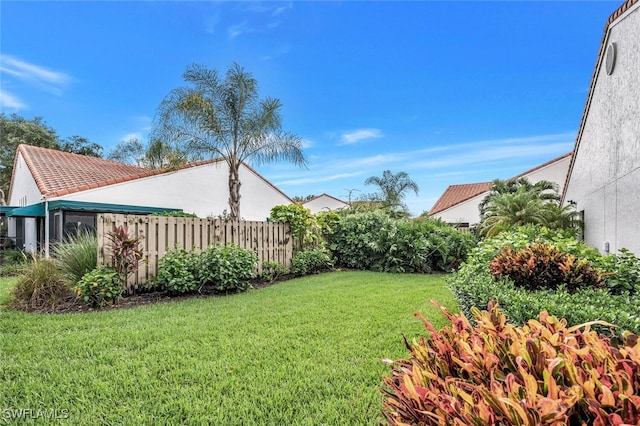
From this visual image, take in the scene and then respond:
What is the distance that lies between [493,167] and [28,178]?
21.1 meters

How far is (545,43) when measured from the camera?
6.88 meters

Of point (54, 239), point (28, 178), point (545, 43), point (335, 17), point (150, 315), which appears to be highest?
point (335, 17)

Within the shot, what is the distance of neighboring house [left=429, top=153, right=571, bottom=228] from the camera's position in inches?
737

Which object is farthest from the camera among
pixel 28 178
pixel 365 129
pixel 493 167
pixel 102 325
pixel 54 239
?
pixel 493 167

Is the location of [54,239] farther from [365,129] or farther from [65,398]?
[365,129]

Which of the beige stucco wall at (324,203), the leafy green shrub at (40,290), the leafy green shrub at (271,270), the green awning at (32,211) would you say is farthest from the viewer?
the beige stucco wall at (324,203)

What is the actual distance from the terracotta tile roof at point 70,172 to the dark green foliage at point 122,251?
6755 millimetres

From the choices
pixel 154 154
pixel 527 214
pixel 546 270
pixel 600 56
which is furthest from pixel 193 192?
pixel 600 56

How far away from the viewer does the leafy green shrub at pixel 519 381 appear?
0.86 m

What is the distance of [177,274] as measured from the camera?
5891mm

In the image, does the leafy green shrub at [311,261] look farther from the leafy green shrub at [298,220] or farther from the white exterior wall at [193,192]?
the white exterior wall at [193,192]

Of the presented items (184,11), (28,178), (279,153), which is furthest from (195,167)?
(184,11)

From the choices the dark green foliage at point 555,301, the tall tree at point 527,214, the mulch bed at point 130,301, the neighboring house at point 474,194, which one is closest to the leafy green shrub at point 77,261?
the mulch bed at point 130,301

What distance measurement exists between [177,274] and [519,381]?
5860mm
